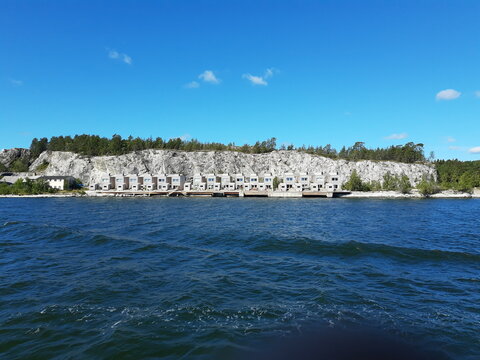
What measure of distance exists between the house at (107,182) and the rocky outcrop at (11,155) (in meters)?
71.0

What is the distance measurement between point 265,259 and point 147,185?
10004cm

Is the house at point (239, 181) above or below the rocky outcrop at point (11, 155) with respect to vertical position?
below

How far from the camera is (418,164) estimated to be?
124688mm

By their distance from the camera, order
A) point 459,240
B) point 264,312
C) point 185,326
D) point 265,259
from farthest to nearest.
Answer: point 459,240, point 265,259, point 264,312, point 185,326

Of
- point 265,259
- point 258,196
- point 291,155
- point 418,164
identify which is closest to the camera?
point 265,259

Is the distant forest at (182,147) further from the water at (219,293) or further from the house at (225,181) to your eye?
the water at (219,293)

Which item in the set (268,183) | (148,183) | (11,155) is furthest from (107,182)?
(11,155)

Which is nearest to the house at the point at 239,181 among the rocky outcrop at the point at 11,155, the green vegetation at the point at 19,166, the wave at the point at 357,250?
the wave at the point at 357,250

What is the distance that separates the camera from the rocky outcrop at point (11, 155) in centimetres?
14675

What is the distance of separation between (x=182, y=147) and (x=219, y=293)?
137557 millimetres

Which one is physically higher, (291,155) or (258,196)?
(291,155)

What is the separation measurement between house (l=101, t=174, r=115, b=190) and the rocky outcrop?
7096 cm

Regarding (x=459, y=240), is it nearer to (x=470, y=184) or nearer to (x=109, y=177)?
(x=470, y=184)

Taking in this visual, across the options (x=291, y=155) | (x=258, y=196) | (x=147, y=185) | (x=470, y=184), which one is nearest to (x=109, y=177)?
(x=147, y=185)
